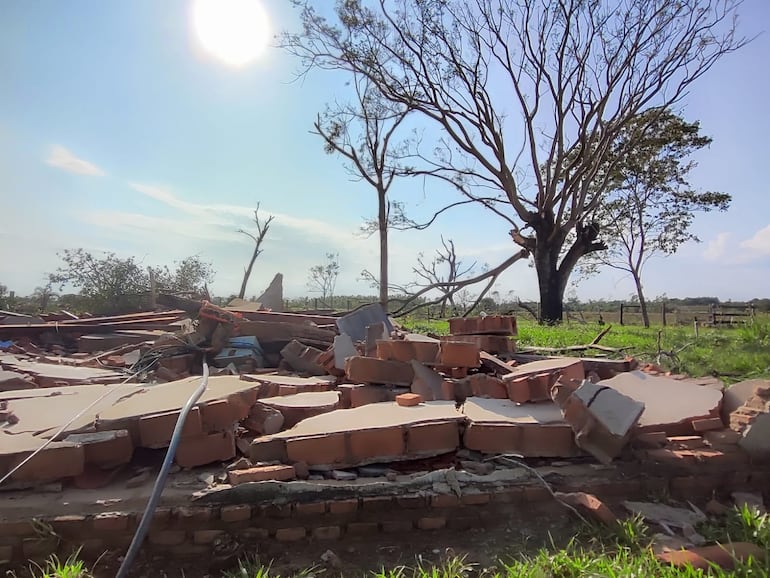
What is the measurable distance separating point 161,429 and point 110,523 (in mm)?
501

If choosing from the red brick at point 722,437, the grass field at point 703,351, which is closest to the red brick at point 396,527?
the red brick at point 722,437

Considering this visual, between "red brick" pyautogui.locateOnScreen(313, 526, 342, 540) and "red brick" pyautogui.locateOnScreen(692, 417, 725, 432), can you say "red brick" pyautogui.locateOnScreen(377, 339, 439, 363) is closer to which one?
"red brick" pyautogui.locateOnScreen(313, 526, 342, 540)

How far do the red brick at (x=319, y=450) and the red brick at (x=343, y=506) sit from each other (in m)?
→ 0.28

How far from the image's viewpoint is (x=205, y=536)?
2.24 m

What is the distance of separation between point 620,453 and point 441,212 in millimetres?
12193

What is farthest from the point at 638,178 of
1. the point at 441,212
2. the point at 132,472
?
the point at 132,472

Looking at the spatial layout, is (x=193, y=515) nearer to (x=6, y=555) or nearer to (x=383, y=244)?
(x=6, y=555)

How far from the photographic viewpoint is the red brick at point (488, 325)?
464 cm

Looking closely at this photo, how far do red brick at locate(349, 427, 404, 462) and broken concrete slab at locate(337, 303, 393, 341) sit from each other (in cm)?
292

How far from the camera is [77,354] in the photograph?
6.32 m

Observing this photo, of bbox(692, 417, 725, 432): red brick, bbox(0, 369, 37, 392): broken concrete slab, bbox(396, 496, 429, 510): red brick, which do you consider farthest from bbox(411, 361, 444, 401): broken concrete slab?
bbox(0, 369, 37, 392): broken concrete slab

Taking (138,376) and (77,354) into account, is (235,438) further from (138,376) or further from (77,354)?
(77,354)

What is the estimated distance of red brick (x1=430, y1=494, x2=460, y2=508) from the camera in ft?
7.77

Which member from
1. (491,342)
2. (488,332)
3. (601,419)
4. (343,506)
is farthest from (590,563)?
(488,332)
